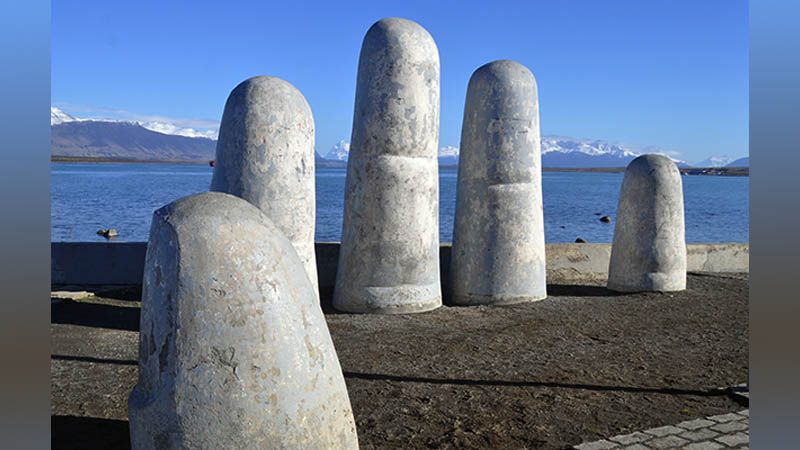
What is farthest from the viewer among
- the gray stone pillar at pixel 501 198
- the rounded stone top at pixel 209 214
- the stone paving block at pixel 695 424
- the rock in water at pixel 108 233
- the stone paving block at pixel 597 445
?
the rock in water at pixel 108 233

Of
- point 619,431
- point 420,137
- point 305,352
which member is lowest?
point 619,431

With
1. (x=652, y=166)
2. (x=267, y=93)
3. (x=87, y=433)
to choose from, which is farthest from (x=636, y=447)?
(x=652, y=166)

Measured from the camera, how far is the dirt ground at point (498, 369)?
494 centimetres

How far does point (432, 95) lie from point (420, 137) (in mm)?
561

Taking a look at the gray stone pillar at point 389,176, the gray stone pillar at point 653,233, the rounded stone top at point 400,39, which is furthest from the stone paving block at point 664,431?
the gray stone pillar at point 653,233

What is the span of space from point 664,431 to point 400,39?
5.47 m

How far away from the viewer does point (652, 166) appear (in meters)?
10.4

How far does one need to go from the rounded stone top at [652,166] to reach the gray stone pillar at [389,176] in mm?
3465

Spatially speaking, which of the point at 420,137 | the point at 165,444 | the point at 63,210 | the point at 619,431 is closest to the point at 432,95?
the point at 420,137

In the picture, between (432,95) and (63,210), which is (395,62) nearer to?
(432,95)

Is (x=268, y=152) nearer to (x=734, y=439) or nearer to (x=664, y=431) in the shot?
(x=664, y=431)

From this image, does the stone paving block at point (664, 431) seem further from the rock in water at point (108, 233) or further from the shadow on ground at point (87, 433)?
the rock in water at point (108, 233)

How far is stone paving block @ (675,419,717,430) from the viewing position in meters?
4.87

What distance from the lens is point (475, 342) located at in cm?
740
